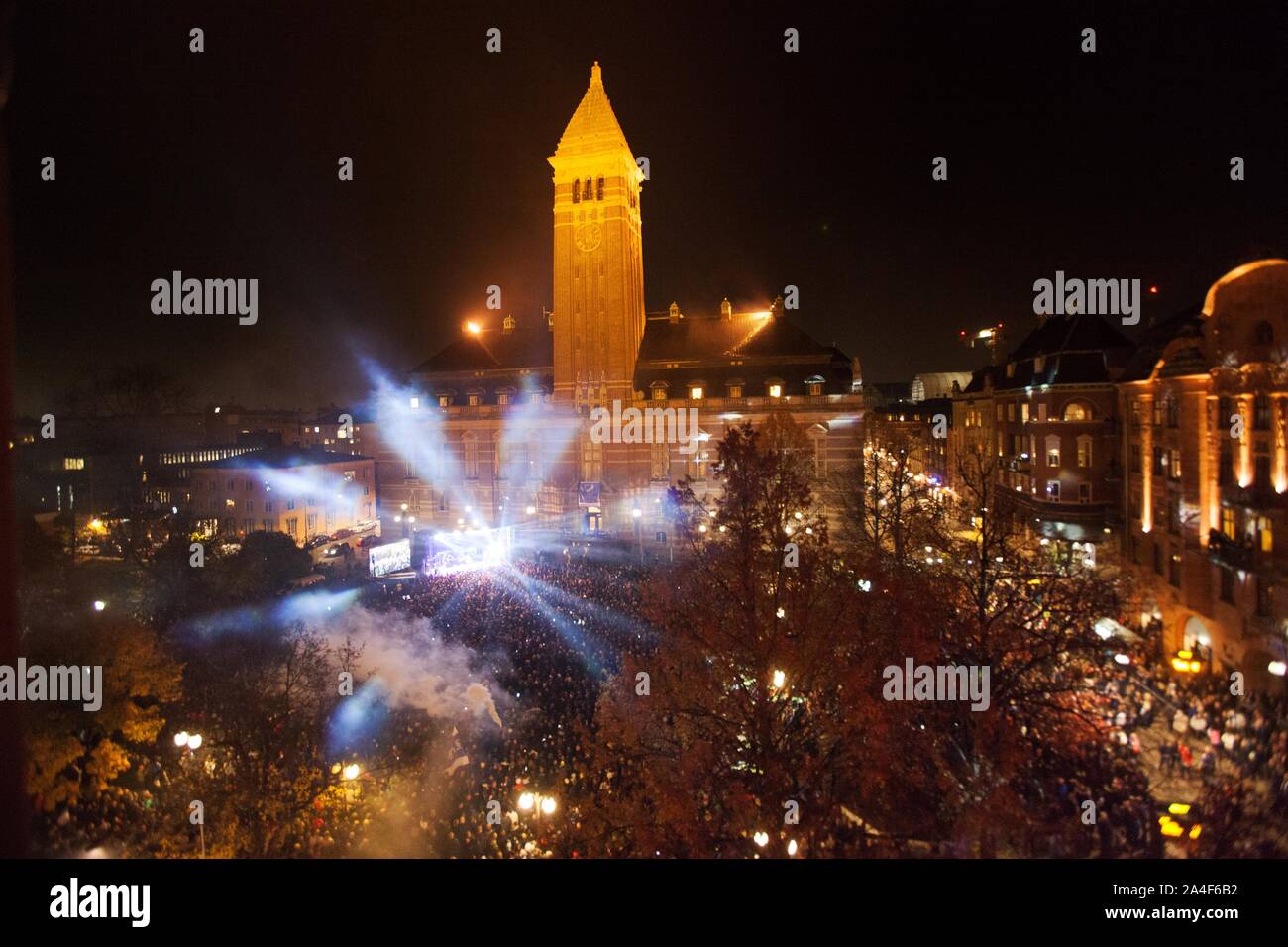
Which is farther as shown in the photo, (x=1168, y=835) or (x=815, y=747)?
(x=815, y=747)

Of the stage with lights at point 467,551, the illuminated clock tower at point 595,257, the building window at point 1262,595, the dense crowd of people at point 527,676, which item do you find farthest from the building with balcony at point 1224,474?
the illuminated clock tower at point 595,257

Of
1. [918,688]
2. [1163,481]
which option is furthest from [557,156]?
[918,688]

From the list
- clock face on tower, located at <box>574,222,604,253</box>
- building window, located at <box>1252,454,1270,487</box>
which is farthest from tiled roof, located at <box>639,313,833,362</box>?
building window, located at <box>1252,454,1270,487</box>

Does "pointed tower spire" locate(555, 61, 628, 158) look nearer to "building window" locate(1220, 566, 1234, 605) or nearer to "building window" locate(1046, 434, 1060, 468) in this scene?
"building window" locate(1046, 434, 1060, 468)

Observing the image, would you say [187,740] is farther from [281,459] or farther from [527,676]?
[281,459]

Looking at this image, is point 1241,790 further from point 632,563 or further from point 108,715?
point 632,563

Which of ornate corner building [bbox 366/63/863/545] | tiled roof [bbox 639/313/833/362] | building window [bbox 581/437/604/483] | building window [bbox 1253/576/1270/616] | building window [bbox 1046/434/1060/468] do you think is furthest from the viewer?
building window [bbox 581/437/604/483]
